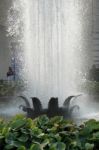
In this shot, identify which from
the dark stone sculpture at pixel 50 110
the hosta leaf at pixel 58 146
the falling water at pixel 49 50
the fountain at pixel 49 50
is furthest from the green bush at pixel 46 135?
the falling water at pixel 49 50

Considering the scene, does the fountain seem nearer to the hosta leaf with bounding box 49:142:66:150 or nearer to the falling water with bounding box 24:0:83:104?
the falling water with bounding box 24:0:83:104

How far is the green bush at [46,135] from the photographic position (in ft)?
12.5

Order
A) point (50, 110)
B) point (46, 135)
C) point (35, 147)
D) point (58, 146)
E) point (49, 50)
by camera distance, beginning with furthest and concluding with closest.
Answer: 1. point (49, 50)
2. point (50, 110)
3. point (46, 135)
4. point (58, 146)
5. point (35, 147)

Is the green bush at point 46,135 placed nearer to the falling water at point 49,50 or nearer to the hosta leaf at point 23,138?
the hosta leaf at point 23,138

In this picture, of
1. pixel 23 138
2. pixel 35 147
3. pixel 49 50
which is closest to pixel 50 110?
pixel 49 50

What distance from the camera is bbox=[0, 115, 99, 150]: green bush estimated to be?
381 cm

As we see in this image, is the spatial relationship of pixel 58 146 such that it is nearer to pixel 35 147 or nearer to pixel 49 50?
pixel 35 147

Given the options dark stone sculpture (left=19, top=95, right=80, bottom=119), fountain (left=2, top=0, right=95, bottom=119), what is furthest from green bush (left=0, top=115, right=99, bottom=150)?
fountain (left=2, top=0, right=95, bottom=119)


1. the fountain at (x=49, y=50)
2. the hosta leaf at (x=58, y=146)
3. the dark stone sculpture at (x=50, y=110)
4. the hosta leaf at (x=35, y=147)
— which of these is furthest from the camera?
the fountain at (x=49, y=50)

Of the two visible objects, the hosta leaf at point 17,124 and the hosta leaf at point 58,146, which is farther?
the hosta leaf at point 17,124

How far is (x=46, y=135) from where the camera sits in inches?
155

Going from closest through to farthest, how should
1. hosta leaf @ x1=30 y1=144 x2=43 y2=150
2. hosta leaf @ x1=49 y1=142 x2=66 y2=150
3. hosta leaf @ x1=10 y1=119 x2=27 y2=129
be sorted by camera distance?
hosta leaf @ x1=30 y1=144 x2=43 y2=150, hosta leaf @ x1=49 y1=142 x2=66 y2=150, hosta leaf @ x1=10 y1=119 x2=27 y2=129

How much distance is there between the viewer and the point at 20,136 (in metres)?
3.90

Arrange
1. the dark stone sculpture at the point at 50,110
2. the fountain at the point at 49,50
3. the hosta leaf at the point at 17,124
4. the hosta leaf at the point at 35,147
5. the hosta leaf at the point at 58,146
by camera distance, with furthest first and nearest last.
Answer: the fountain at the point at 49,50 < the dark stone sculpture at the point at 50,110 < the hosta leaf at the point at 17,124 < the hosta leaf at the point at 58,146 < the hosta leaf at the point at 35,147
